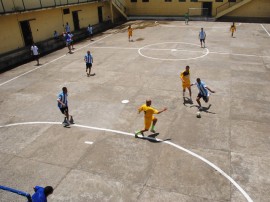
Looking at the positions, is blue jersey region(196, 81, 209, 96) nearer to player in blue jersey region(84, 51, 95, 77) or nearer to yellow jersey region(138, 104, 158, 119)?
yellow jersey region(138, 104, 158, 119)

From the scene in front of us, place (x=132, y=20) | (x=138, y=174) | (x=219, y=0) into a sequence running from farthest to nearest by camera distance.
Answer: (x=132, y=20), (x=219, y=0), (x=138, y=174)

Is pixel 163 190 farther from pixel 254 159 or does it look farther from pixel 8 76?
pixel 8 76

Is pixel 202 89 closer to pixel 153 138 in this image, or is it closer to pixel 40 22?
pixel 153 138

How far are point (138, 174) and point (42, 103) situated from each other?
8.34 m

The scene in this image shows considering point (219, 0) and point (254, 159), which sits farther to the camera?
point (219, 0)

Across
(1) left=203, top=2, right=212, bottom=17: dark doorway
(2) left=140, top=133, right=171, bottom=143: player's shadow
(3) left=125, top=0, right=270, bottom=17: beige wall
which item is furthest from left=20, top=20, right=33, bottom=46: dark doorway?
(1) left=203, top=2, right=212, bottom=17: dark doorway

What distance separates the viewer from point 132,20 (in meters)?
43.5

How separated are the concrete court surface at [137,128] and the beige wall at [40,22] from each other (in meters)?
3.95

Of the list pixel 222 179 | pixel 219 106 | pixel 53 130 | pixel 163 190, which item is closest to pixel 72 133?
pixel 53 130

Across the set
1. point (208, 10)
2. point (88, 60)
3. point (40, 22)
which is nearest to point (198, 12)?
point (208, 10)

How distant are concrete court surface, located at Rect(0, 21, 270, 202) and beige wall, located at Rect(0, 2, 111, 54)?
3.95 meters

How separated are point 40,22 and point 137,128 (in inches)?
804

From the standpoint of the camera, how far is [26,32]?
25.8m

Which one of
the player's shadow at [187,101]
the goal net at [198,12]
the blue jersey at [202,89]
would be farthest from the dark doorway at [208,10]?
the blue jersey at [202,89]
